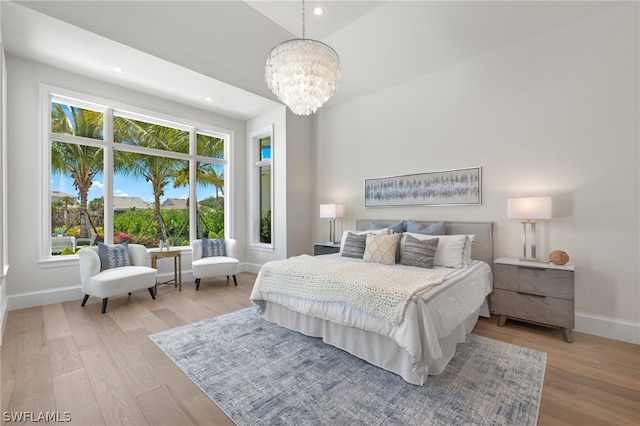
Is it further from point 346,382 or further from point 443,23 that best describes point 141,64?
point 346,382

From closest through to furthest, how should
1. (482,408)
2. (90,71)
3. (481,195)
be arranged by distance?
(482,408), (481,195), (90,71)

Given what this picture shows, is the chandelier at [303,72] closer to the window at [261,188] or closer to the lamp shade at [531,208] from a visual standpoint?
the lamp shade at [531,208]

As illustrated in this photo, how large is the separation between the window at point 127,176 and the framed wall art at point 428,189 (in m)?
3.06

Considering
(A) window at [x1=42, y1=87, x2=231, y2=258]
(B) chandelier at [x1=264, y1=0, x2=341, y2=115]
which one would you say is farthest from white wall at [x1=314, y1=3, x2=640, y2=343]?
(A) window at [x1=42, y1=87, x2=231, y2=258]

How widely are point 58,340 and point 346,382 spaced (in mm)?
2656

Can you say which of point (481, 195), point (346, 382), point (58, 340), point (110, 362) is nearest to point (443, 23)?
point (481, 195)

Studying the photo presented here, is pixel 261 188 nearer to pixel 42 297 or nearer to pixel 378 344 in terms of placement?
pixel 42 297

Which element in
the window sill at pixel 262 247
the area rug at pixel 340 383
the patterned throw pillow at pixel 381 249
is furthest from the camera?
the window sill at pixel 262 247

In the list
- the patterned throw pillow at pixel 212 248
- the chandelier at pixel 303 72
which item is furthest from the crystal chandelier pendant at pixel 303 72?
the patterned throw pillow at pixel 212 248

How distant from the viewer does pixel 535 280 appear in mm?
2768

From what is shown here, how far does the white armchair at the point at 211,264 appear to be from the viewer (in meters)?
4.32

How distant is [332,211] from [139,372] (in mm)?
3221

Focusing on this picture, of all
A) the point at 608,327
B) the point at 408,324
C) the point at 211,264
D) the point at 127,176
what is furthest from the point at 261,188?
the point at 608,327

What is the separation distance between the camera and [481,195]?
3520 millimetres
